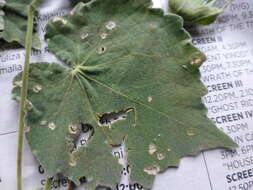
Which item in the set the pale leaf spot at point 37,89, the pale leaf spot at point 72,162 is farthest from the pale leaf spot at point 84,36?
the pale leaf spot at point 72,162

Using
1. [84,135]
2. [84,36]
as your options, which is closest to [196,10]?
[84,36]

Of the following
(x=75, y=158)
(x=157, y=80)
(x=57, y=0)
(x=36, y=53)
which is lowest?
(x=75, y=158)

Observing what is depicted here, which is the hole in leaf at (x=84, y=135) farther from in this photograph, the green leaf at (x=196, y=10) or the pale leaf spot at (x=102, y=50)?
the green leaf at (x=196, y=10)

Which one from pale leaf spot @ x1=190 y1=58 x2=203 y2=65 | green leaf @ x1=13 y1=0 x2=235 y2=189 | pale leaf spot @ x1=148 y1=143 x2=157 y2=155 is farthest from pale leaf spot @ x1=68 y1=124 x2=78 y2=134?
pale leaf spot @ x1=190 y1=58 x2=203 y2=65

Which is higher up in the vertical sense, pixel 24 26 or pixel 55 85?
pixel 24 26

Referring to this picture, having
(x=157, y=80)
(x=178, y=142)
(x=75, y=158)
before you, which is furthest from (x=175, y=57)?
(x=75, y=158)

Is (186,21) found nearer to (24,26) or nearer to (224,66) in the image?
(224,66)
